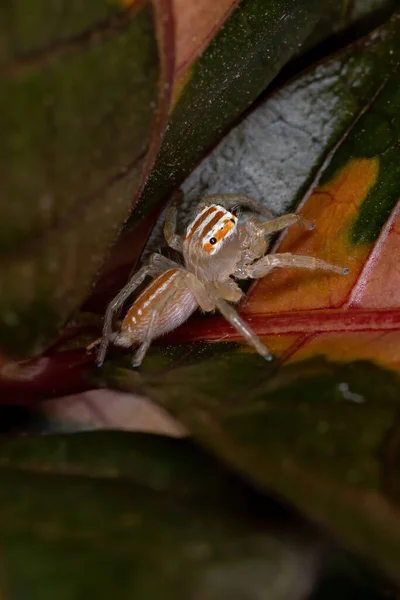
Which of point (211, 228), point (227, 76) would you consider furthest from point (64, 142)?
point (211, 228)

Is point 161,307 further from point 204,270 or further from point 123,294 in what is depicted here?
point 204,270

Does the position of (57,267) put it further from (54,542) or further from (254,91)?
(254,91)

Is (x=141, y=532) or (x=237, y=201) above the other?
(x=237, y=201)

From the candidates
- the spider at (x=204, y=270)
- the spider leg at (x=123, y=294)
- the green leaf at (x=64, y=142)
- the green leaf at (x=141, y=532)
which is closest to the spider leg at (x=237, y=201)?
the spider at (x=204, y=270)

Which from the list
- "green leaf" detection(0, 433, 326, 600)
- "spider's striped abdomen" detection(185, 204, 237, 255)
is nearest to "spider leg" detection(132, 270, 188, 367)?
"spider's striped abdomen" detection(185, 204, 237, 255)

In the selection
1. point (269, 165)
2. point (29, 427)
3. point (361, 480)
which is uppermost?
point (269, 165)

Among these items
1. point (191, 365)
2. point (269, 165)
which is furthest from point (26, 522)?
point (269, 165)

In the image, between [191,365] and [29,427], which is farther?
[29,427]
